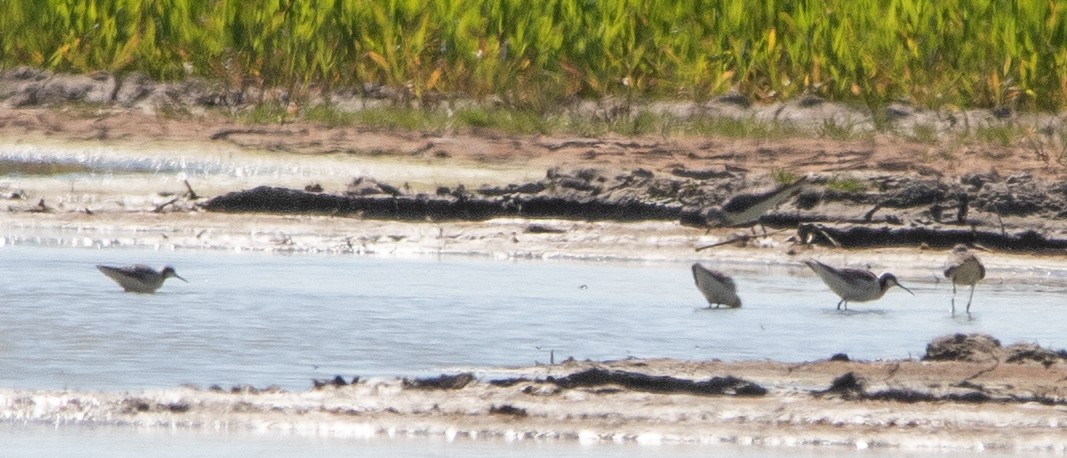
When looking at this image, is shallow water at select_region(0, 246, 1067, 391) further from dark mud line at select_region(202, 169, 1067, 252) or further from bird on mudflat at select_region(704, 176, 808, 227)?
dark mud line at select_region(202, 169, 1067, 252)

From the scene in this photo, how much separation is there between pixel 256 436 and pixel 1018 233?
5705 millimetres

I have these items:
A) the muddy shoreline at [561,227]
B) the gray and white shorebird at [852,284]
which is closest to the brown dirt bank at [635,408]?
the muddy shoreline at [561,227]

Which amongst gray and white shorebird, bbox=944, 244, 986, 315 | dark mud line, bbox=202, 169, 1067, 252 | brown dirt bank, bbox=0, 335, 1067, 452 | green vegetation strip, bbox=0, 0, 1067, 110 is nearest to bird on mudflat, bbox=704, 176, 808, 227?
dark mud line, bbox=202, 169, 1067, 252

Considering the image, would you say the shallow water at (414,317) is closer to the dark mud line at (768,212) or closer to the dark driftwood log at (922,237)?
the dark driftwood log at (922,237)

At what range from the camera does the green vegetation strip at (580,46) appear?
47.9 feet

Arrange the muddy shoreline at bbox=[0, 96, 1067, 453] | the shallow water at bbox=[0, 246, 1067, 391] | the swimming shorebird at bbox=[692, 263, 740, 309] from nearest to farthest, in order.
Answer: the muddy shoreline at bbox=[0, 96, 1067, 453] → the shallow water at bbox=[0, 246, 1067, 391] → the swimming shorebird at bbox=[692, 263, 740, 309]

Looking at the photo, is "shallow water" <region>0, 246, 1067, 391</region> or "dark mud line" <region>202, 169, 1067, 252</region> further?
"dark mud line" <region>202, 169, 1067, 252</region>

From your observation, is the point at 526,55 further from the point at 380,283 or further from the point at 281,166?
the point at 380,283

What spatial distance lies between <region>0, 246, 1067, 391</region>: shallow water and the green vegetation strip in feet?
17.8

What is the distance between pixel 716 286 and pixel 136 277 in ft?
6.60

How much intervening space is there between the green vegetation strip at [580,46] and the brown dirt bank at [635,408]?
899 cm

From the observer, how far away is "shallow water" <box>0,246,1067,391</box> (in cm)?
616

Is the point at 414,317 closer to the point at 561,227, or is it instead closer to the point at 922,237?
the point at 561,227

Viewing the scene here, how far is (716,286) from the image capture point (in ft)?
24.9
